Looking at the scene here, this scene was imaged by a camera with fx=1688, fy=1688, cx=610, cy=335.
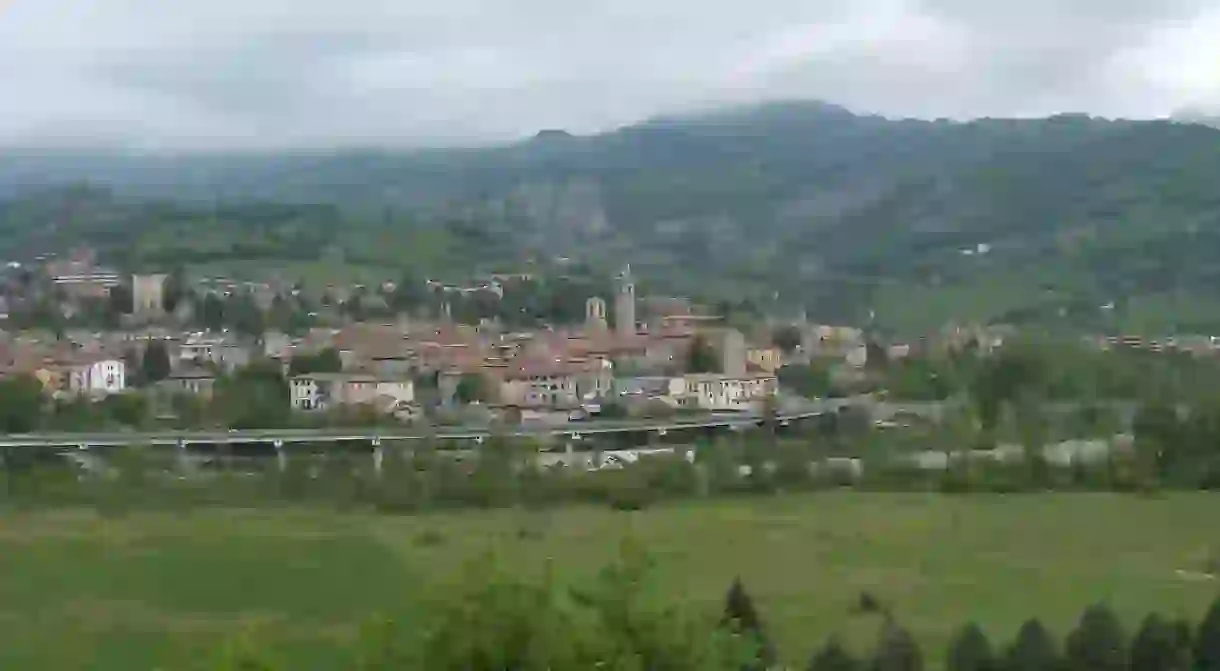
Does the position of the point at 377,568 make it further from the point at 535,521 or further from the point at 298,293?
the point at 298,293

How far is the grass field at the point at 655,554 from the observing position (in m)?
13.3

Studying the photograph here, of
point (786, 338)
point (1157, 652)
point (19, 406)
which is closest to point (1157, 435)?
point (1157, 652)

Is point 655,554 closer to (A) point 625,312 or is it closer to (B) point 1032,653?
(B) point 1032,653

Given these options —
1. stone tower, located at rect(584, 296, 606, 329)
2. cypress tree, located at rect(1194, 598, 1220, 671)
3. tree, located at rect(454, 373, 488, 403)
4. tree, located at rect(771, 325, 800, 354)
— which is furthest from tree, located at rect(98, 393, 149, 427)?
cypress tree, located at rect(1194, 598, 1220, 671)

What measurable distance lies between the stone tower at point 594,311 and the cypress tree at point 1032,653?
31242mm

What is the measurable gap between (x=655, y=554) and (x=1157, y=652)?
3451mm

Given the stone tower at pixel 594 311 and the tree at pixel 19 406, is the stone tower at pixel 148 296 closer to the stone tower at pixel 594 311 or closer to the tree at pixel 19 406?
the stone tower at pixel 594 311

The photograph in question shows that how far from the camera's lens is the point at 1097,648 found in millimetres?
10625

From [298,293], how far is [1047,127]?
58.3m

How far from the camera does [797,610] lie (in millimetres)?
13625

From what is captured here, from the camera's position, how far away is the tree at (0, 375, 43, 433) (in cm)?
2539

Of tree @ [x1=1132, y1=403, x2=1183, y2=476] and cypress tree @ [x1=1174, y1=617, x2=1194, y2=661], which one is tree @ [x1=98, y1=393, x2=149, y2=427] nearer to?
tree @ [x1=1132, y1=403, x2=1183, y2=476]

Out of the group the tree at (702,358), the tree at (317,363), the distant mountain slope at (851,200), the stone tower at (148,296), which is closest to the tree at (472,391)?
the tree at (317,363)

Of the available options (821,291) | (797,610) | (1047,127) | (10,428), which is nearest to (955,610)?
(797,610)
